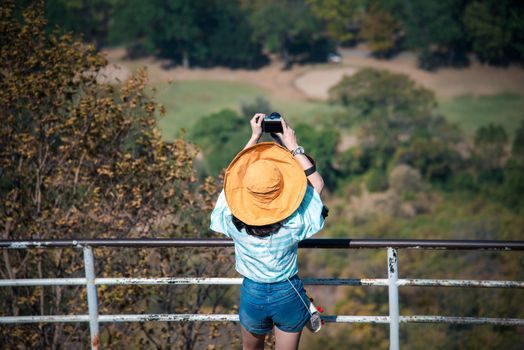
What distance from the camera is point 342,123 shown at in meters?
60.9

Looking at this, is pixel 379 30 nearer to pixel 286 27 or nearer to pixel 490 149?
pixel 286 27

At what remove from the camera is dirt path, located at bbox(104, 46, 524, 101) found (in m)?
71.8

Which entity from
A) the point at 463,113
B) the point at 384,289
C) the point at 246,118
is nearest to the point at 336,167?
the point at 246,118

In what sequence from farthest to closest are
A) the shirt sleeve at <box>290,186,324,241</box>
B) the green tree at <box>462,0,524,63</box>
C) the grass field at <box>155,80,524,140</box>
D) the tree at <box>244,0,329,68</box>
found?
the tree at <box>244,0,329,68</box>
the green tree at <box>462,0,524,63</box>
the grass field at <box>155,80,524,140</box>
the shirt sleeve at <box>290,186,324,241</box>

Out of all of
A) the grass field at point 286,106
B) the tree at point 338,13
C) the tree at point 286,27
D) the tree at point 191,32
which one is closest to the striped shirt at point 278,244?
the grass field at point 286,106

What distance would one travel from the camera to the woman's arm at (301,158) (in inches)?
159

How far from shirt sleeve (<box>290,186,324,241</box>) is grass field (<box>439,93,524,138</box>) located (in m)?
61.1

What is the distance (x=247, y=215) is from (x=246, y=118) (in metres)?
57.6

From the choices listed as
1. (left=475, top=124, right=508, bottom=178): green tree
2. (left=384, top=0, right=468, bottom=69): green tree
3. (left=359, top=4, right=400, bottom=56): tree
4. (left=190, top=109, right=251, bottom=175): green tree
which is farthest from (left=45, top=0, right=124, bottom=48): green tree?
(left=475, top=124, right=508, bottom=178): green tree

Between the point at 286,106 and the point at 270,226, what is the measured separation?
65.9 meters

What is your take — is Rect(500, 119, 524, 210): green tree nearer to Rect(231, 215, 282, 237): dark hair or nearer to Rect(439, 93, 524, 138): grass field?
Rect(439, 93, 524, 138): grass field

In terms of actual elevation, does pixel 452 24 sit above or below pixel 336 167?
above

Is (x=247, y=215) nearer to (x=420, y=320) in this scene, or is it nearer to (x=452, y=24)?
(x=420, y=320)

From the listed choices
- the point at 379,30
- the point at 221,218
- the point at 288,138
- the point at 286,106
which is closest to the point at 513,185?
the point at 286,106
